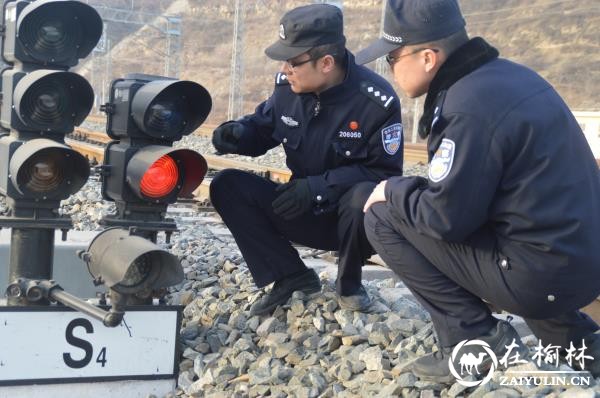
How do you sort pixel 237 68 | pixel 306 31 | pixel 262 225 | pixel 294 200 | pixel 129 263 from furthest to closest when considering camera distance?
1. pixel 237 68
2. pixel 262 225
3. pixel 306 31
4. pixel 294 200
5. pixel 129 263

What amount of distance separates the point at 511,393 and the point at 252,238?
167 cm

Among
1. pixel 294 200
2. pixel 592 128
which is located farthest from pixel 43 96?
pixel 592 128

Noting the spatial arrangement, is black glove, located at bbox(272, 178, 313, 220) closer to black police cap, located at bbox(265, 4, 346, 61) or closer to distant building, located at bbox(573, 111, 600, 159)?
black police cap, located at bbox(265, 4, 346, 61)

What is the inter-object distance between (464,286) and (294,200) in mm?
999

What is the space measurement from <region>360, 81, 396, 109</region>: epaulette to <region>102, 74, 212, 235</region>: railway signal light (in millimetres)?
855

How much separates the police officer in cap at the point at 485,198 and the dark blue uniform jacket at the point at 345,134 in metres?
0.62

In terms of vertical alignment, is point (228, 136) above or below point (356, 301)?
above

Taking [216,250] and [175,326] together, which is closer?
[175,326]

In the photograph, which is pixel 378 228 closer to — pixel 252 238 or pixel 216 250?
pixel 252 238

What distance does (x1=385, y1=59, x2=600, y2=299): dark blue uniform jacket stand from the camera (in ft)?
10.1

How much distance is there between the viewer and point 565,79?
4594 centimetres

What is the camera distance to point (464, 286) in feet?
11.3

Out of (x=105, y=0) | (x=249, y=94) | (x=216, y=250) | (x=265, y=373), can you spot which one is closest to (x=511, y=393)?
(x=265, y=373)

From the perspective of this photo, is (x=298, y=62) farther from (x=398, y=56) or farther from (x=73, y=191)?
(x=73, y=191)
